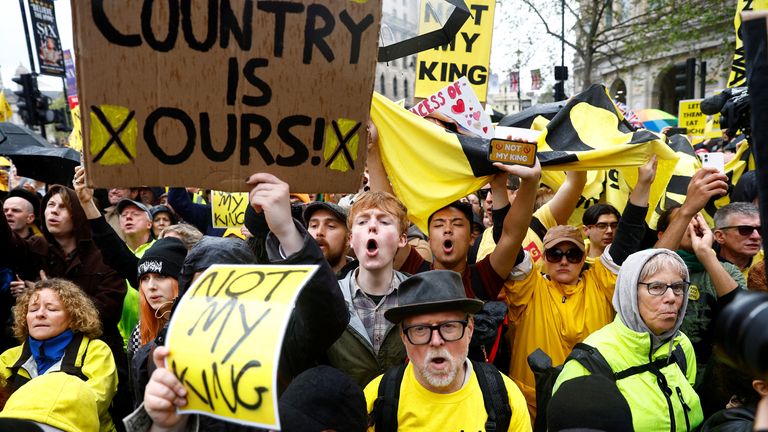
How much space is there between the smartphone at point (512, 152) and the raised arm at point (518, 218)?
28mm

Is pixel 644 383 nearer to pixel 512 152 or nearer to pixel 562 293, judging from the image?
pixel 562 293

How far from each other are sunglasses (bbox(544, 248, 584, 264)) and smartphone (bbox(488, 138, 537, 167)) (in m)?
0.61

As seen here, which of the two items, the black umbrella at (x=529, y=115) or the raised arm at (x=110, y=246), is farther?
the black umbrella at (x=529, y=115)

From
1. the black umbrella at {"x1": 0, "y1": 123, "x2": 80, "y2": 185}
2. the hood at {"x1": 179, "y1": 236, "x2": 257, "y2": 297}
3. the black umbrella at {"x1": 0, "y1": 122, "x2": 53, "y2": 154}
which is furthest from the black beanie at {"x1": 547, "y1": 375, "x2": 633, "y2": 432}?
the black umbrella at {"x1": 0, "y1": 122, "x2": 53, "y2": 154}

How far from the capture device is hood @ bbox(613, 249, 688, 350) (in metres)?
2.92

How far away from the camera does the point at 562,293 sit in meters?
3.60

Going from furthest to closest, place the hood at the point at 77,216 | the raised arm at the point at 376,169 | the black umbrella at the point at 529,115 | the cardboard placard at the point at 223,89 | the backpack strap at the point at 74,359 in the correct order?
the black umbrella at the point at 529,115 → the hood at the point at 77,216 → the raised arm at the point at 376,169 → the backpack strap at the point at 74,359 → the cardboard placard at the point at 223,89

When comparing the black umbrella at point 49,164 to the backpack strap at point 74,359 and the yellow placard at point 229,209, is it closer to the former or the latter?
the yellow placard at point 229,209

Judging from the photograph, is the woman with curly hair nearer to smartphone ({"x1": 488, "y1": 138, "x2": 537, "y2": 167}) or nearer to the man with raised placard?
the man with raised placard

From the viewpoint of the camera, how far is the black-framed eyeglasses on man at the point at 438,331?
8.38 ft

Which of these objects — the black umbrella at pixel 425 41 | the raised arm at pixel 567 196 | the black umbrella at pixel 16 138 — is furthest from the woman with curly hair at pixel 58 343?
the raised arm at pixel 567 196

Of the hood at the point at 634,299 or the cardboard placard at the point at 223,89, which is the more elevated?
the cardboard placard at the point at 223,89

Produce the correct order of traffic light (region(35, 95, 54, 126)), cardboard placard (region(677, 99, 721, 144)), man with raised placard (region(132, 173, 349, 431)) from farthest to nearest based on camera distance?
traffic light (region(35, 95, 54, 126)) → cardboard placard (region(677, 99, 721, 144)) → man with raised placard (region(132, 173, 349, 431))

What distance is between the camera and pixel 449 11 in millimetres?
3848
